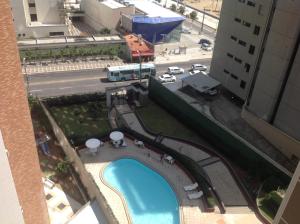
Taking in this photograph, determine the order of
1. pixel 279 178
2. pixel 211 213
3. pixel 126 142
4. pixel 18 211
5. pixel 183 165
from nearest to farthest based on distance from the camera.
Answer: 1. pixel 18 211
2. pixel 211 213
3. pixel 279 178
4. pixel 183 165
5. pixel 126 142

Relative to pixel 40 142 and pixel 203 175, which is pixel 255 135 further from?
pixel 40 142

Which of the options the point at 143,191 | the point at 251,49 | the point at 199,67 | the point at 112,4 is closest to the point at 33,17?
the point at 112,4

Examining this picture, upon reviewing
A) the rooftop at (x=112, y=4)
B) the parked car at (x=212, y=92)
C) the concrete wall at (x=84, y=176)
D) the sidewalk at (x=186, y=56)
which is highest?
the rooftop at (x=112, y=4)

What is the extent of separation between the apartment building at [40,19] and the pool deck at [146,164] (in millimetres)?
40924

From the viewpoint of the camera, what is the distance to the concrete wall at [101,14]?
7381 cm

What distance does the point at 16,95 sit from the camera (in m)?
18.2

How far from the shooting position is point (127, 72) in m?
54.2

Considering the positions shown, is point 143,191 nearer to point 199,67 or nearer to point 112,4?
point 199,67

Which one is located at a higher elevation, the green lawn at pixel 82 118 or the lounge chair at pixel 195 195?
the lounge chair at pixel 195 195

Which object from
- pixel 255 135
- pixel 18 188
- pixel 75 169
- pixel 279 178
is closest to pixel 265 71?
pixel 255 135

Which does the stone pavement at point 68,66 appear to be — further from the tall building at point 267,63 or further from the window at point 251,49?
the window at point 251,49

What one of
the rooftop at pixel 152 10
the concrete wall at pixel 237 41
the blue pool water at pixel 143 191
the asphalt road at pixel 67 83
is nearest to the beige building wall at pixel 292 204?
the blue pool water at pixel 143 191

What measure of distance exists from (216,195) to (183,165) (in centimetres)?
498

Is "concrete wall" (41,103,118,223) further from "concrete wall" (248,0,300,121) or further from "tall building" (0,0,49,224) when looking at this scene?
"concrete wall" (248,0,300,121)
